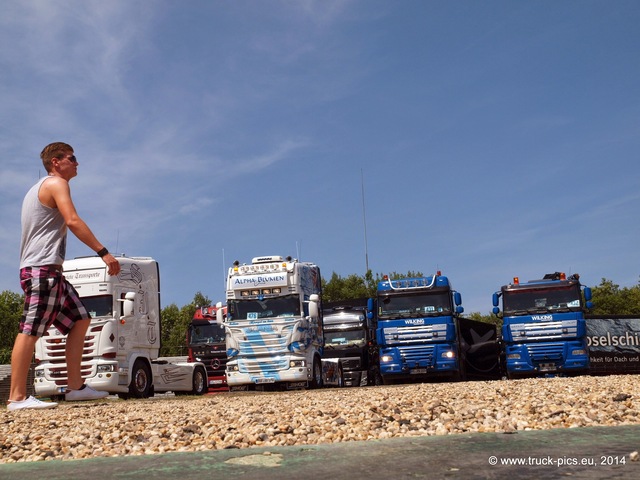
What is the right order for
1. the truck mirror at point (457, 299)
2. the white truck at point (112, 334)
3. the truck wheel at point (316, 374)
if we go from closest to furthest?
the white truck at point (112, 334) → the truck wheel at point (316, 374) → the truck mirror at point (457, 299)

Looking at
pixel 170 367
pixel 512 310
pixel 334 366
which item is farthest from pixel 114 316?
pixel 512 310

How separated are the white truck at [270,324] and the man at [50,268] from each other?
39.3ft

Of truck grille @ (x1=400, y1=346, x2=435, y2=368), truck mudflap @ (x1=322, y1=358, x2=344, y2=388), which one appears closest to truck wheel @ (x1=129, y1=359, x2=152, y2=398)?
truck mudflap @ (x1=322, y1=358, x2=344, y2=388)

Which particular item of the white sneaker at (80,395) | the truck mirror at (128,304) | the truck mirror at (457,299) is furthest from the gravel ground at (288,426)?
the truck mirror at (457,299)

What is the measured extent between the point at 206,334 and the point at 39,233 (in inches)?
723

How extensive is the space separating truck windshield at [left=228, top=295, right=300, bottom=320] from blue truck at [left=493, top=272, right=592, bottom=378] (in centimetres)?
653

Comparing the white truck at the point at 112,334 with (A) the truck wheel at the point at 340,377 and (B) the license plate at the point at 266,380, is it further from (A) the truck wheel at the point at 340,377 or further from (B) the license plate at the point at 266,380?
(A) the truck wheel at the point at 340,377

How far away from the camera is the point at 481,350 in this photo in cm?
2494

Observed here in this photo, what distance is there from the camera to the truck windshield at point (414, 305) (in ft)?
69.7

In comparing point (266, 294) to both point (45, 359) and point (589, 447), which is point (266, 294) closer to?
point (45, 359)

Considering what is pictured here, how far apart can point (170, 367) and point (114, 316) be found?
3445mm

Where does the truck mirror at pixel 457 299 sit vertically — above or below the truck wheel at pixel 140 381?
above

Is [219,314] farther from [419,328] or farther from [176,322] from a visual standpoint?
[176,322]

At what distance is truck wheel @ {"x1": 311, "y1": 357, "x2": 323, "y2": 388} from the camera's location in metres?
20.0
